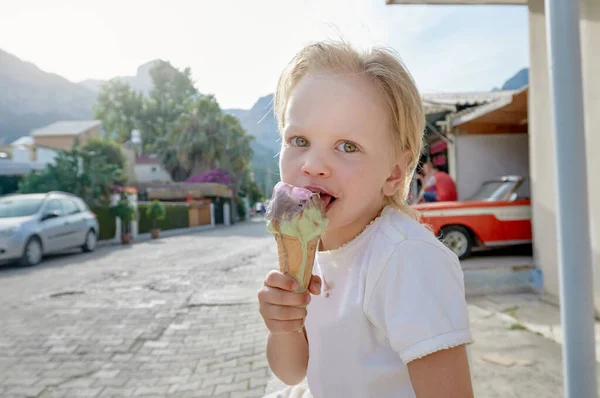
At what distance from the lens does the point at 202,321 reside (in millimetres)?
5430

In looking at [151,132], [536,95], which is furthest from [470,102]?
[151,132]

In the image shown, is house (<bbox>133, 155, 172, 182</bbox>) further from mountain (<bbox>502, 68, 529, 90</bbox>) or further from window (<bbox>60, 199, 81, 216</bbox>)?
mountain (<bbox>502, 68, 529, 90</bbox>)

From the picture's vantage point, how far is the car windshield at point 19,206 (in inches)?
433

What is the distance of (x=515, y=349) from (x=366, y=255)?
319 cm

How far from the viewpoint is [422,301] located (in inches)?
43.9

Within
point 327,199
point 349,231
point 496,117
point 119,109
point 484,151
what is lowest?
point 349,231

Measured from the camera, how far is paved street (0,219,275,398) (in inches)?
141

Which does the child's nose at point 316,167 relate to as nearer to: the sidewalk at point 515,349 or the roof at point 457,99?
the sidewalk at point 515,349

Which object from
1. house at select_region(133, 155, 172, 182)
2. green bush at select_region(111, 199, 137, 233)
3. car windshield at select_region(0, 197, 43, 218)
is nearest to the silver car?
car windshield at select_region(0, 197, 43, 218)

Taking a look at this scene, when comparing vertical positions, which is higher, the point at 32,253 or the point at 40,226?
the point at 40,226

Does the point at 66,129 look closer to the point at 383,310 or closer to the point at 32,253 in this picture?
the point at 32,253

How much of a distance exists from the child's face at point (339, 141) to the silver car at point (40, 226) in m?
10.6

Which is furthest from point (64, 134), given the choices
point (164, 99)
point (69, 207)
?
point (69, 207)

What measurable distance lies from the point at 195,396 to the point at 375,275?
257cm
